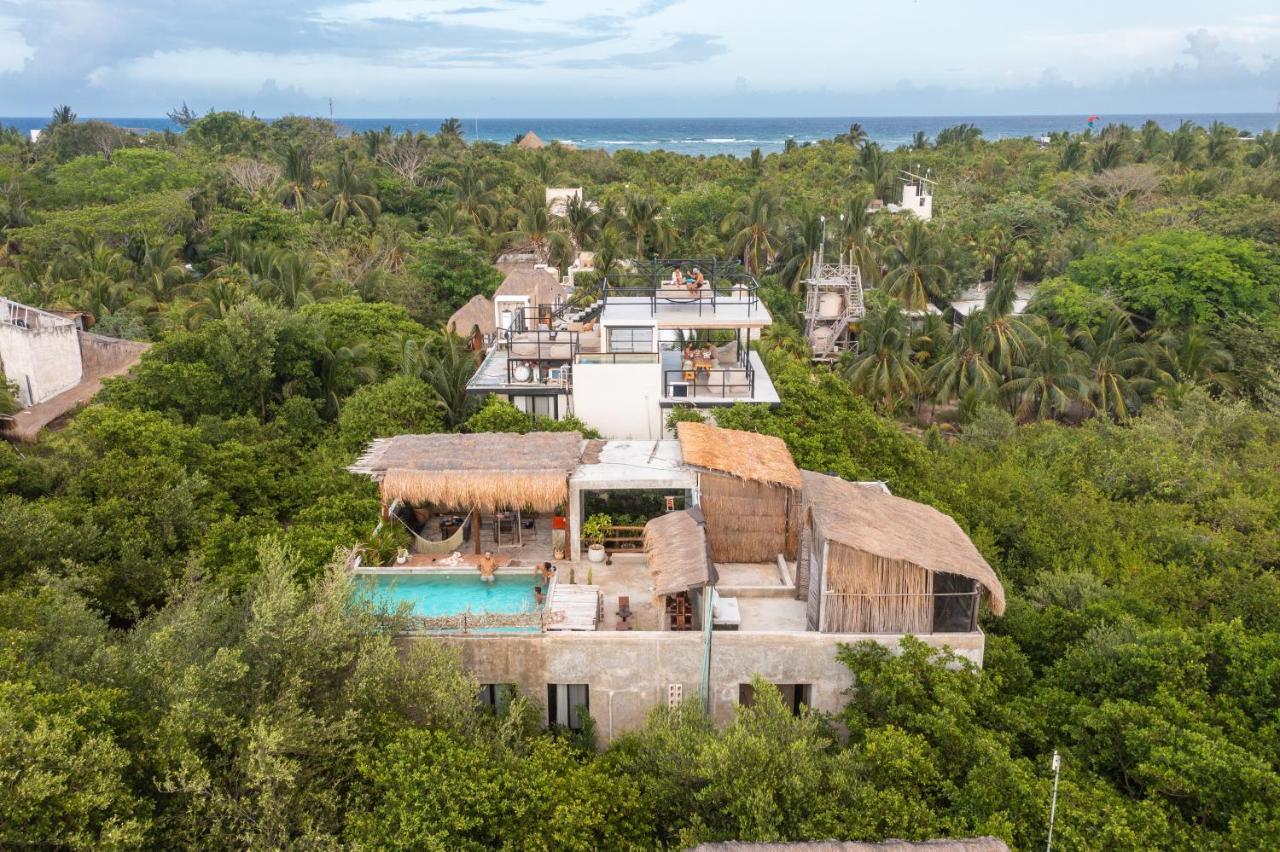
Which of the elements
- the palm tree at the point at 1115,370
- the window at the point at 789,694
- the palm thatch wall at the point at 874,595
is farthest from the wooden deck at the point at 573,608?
the palm tree at the point at 1115,370

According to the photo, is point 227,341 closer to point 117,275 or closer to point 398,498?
point 398,498

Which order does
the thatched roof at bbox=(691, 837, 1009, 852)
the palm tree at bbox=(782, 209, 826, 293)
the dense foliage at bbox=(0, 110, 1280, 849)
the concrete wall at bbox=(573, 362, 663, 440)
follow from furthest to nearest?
the palm tree at bbox=(782, 209, 826, 293)
the concrete wall at bbox=(573, 362, 663, 440)
the dense foliage at bbox=(0, 110, 1280, 849)
the thatched roof at bbox=(691, 837, 1009, 852)

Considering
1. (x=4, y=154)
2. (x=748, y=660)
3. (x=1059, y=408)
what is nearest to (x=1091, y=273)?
(x=1059, y=408)

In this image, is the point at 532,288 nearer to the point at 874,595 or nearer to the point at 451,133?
the point at 874,595

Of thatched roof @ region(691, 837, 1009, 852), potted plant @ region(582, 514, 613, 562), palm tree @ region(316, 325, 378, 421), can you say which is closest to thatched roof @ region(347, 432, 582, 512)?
potted plant @ region(582, 514, 613, 562)

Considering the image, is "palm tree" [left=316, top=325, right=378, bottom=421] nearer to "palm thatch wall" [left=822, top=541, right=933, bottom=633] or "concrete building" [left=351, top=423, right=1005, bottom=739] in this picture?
"concrete building" [left=351, top=423, right=1005, bottom=739]

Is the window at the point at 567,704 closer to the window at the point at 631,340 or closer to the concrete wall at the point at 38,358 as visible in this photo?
the window at the point at 631,340
